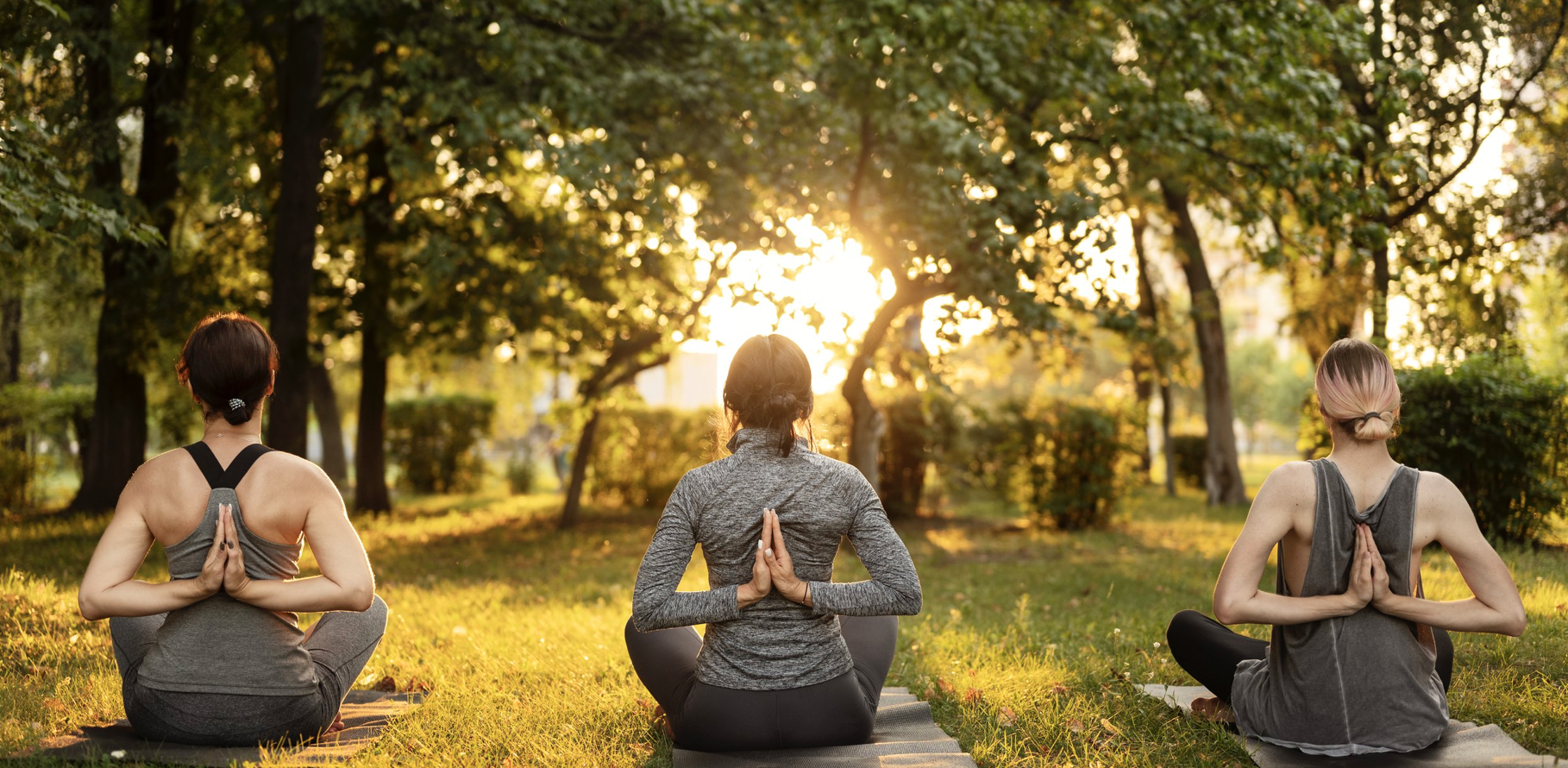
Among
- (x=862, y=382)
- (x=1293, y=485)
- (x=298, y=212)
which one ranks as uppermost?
(x=298, y=212)

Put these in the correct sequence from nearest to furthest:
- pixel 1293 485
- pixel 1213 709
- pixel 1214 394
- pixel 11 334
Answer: pixel 1293 485, pixel 1213 709, pixel 1214 394, pixel 11 334

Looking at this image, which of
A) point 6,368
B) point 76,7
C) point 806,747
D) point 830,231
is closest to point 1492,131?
point 830,231

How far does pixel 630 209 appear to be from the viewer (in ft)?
38.1

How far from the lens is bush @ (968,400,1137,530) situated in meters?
15.1

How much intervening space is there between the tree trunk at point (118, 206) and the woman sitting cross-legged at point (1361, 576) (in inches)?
468

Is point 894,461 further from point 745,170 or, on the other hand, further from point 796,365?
point 796,365

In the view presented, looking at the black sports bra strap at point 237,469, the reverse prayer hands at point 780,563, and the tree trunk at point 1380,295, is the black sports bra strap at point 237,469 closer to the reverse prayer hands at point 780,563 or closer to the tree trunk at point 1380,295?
the reverse prayer hands at point 780,563

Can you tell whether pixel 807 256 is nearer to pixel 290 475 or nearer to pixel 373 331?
pixel 373 331

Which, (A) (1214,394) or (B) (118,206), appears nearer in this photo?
(B) (118,206)

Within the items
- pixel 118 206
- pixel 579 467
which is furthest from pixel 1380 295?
pixel 118 206

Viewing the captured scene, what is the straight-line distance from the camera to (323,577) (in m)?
3.93

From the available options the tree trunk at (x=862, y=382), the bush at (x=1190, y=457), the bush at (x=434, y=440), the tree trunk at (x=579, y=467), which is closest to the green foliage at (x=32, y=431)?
the bush at (x=434, y=440)

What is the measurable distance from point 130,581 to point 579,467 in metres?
11.9

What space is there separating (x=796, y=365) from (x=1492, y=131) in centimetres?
1465
